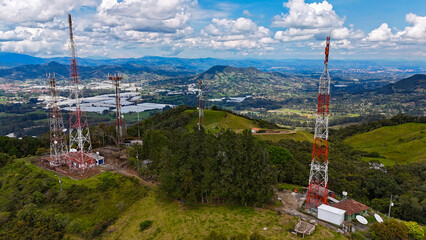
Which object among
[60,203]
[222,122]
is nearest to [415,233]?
[60,203]

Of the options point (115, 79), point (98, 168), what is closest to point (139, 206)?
point (98, 168)

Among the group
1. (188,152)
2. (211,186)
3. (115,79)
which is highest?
(115,79)

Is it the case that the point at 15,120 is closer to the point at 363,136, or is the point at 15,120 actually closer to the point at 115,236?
the point at 115,236

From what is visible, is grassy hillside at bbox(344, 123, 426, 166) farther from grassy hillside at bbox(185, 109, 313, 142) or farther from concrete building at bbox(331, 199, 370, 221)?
concrete building at bbox(331, 199, 370, 221)

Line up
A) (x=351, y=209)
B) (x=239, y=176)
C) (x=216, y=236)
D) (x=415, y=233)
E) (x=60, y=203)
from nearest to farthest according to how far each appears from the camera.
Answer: (x=216, y=236)
(x=415, y=233)
(x=351, y=209)
(x=239, y=176)
(x=60, y=203)

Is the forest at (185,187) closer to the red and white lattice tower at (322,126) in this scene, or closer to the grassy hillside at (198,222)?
the grassy hillside at (198,222)

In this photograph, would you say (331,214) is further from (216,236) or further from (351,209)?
(216,236)
